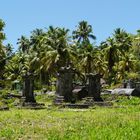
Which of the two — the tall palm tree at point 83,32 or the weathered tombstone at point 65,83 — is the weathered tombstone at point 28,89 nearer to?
the weathered tombstone at point 65,83

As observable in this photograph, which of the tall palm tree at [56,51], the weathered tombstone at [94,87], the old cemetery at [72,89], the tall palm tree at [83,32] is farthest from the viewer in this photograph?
the tall palm tree at [83,32]

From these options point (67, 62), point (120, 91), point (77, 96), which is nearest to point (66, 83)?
point (77, 96)

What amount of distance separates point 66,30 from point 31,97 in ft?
84.8

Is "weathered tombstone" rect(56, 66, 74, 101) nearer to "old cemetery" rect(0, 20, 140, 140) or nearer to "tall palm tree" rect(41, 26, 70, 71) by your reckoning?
"old cemetery" rect(0, 20, 140, 140)

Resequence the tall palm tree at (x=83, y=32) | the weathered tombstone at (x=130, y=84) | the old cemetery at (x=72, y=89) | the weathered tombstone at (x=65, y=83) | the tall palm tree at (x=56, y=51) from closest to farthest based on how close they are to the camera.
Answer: the old cemetery at (x=72, y=89)
the weathered tombstone at (x=65, y=83)
the weathered tombstone at (x=130, y=84)
the tall palm tree at (x=56, y=51)
the tall palm tree at (x=83, y=32)

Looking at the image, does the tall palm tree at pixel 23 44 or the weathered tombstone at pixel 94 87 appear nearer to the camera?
the weathered tombstone at pixel 94 87

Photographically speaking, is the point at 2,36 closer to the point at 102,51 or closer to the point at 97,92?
the point at 97,92

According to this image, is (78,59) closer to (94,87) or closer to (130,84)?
(130,84)

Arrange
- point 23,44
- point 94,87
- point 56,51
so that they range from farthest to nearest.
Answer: point 23,44 < point 56,51 < point 94,87

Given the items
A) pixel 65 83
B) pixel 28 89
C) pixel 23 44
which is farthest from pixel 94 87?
pixel 23 44

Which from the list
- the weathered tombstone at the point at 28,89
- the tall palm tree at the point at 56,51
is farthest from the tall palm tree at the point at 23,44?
the weathered tombstone at the point at 28,89

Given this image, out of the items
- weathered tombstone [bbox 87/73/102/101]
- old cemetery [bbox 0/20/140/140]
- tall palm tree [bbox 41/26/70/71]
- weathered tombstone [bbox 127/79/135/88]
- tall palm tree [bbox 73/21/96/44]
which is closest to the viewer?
old cemetery [bbox 0/20/140/140]

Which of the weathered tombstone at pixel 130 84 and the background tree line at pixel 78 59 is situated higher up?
the background tree line at pixel 78 59

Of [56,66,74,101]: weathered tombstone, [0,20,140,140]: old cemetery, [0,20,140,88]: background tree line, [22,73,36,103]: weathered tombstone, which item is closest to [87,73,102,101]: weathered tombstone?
[0,20,140,140]: old cemetery
